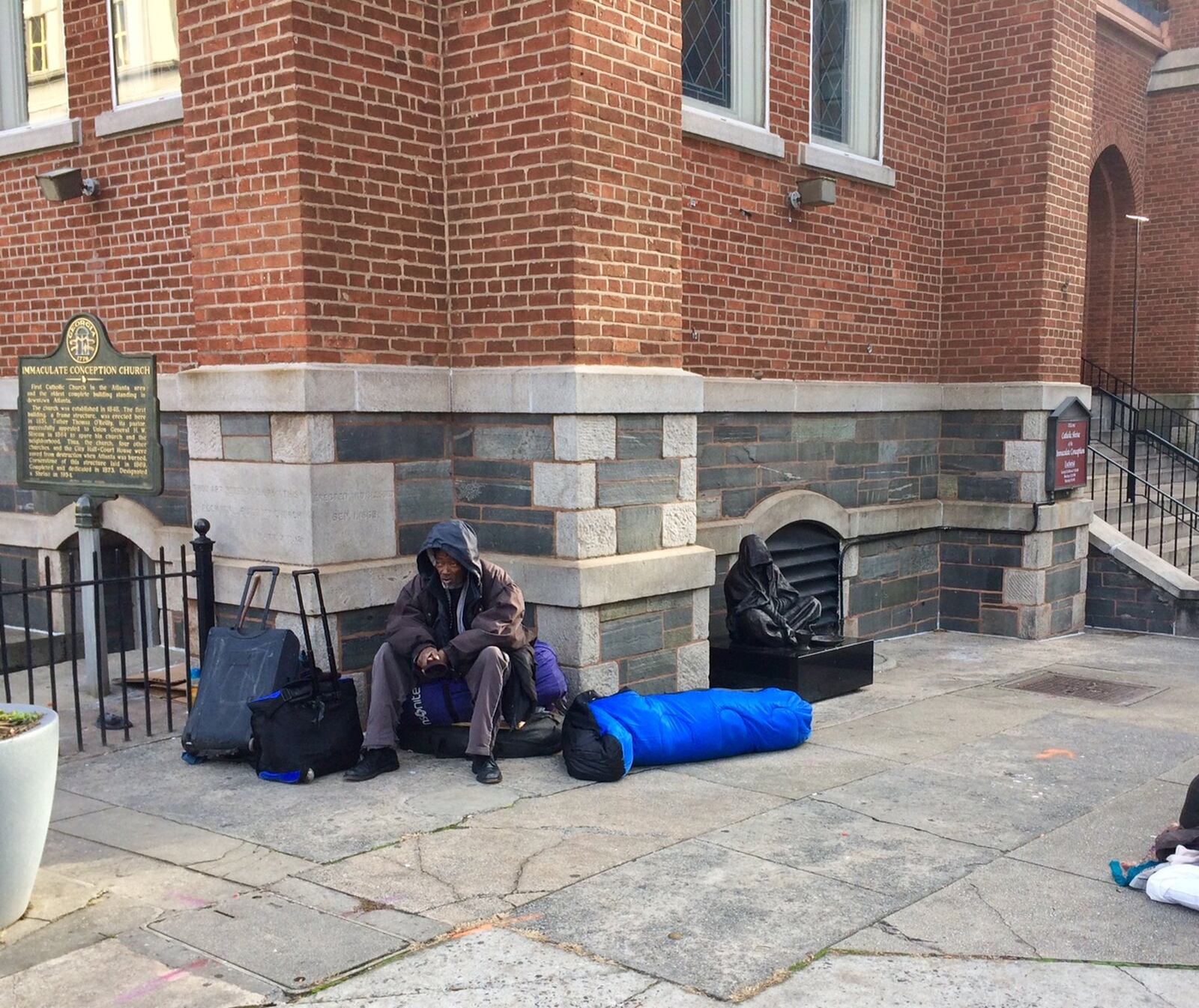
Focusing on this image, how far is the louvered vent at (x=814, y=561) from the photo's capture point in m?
9.41

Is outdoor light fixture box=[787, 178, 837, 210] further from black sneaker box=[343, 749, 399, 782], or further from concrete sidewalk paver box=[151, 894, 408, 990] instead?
concrete sidewalk paver box=[151, 894, 408, 990]

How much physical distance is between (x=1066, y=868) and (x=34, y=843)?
4046 millimetres

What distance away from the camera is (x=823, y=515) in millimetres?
9555

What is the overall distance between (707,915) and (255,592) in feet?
11.2

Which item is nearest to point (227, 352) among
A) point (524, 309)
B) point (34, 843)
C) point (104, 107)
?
point (524, 309)

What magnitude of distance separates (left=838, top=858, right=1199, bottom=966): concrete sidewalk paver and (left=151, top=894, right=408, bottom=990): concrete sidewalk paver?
170cm

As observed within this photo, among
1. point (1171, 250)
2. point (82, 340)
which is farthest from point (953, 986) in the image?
point (1171, 250)

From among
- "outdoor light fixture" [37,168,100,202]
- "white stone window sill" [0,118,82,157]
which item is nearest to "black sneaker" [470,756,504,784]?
"outdoor light fixture" [37,168,100,202]

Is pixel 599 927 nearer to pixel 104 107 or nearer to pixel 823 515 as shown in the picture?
pixel 823 515

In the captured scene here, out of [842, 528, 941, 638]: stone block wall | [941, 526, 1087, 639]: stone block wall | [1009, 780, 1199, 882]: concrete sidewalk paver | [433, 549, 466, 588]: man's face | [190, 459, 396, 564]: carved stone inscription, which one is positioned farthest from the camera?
[941, 526, 1087, 639]: stone block wall

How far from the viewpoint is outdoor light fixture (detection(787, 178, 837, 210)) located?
359 inches

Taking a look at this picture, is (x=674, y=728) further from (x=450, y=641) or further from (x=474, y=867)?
(x=474, y=867)

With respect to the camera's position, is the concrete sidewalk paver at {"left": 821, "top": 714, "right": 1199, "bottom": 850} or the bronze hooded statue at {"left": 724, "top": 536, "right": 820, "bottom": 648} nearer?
the concrete sidewalk paver at {"left": 821, "top": 714, "right": 1199, "bottom": 850}

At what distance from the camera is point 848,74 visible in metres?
10.0
